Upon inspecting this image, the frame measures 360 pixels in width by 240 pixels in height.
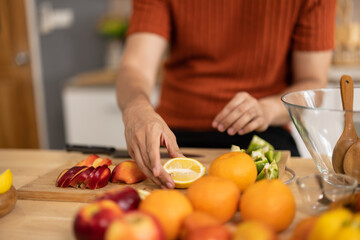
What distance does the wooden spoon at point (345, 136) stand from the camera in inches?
28.6

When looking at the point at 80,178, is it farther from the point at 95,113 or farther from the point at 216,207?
the point at 95,113

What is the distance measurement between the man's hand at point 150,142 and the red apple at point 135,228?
0.84 ft

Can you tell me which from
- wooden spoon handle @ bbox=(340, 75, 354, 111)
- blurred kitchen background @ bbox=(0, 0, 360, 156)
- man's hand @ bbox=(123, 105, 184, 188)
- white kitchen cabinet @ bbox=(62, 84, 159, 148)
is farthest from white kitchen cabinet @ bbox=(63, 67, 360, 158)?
wooden spoon handle @ bbox=(340, 75, 354, 111)

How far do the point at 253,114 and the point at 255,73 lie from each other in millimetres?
343

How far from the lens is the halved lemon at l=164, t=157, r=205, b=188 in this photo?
30.0 inches

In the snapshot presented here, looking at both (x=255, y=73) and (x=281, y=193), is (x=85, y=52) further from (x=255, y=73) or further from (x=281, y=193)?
(x=281, y=193)

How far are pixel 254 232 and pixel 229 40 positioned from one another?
92 cm

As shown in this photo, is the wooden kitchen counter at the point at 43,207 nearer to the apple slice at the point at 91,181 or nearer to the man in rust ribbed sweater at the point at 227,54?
the apple slice at the point at 91,181

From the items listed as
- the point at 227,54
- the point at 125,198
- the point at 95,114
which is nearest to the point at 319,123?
the point at 125,198

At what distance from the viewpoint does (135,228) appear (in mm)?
438

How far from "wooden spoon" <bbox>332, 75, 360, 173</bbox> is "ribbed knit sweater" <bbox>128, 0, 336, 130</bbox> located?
18.6 inches

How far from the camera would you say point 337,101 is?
35.9 inches

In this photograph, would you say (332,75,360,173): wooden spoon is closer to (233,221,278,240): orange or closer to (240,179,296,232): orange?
(240,179,296,232): orange

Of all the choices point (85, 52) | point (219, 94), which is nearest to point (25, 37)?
point (85, 52)
